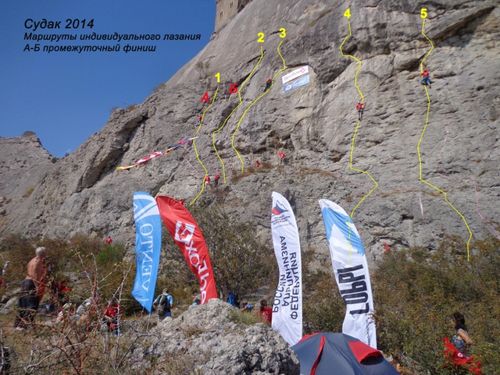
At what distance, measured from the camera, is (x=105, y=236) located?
1852 centimetres

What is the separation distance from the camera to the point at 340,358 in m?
4.95

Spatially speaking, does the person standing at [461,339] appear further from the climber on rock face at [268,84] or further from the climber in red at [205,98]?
the climber in red at [205,98]

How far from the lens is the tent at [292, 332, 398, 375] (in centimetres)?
488

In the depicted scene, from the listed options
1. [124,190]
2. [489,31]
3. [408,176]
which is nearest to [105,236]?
[124,190]

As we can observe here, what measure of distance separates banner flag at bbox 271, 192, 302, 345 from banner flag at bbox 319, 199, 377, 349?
0.76 metres

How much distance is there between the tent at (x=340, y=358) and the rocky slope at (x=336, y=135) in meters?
7.12

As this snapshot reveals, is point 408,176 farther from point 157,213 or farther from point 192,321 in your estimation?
point 192,321

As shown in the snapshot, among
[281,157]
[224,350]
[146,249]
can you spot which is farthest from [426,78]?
[224,350]

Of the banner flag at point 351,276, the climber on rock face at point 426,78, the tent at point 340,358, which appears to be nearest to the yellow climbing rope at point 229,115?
the climber on rock face at point 426,78

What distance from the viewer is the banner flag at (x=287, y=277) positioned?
696cm

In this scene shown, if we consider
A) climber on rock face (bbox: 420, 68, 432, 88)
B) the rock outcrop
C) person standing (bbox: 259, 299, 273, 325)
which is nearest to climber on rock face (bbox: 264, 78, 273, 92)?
climber on rock face (bbox: 420, 68, 432, 88)

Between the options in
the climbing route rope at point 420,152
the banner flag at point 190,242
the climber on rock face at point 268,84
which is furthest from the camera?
the climber on rock face at point 268,84

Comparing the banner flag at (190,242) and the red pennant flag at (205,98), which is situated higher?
the red pennant flag at (205,98)

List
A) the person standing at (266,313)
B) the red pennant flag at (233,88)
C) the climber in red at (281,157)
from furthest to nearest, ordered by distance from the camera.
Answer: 1. the red pennant flag at (233,88)
2. the climber in red at (281,157)
3. the person standing at (266,313)
